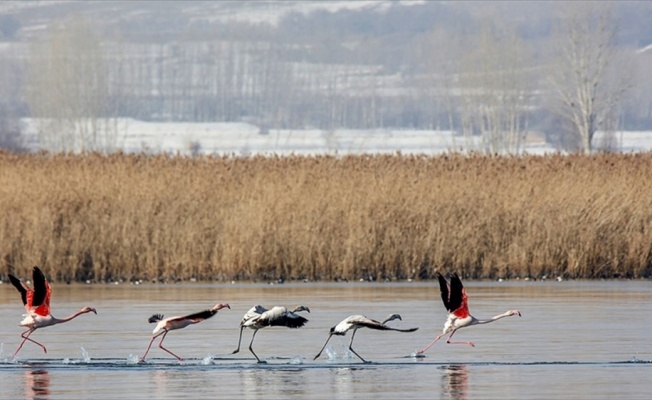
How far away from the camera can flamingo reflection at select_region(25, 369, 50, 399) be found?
1191 cm

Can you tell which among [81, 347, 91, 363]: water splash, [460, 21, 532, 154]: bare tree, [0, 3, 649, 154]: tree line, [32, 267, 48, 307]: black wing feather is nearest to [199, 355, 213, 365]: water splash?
[81, 347, 91, 363]: water splash

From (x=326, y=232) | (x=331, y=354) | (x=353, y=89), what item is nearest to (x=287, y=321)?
(x=331, y=354)

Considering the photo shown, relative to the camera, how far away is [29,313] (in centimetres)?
1380

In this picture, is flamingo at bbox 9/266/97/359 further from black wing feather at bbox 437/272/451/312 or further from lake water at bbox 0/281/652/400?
black wing feather at bbox 437/272/451/312

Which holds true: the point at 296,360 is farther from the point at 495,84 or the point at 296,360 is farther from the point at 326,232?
the point at 495,84

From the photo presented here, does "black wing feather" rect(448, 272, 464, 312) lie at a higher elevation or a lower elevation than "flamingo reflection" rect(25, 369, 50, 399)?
higher

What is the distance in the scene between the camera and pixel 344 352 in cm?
1470

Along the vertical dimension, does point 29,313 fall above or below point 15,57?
below

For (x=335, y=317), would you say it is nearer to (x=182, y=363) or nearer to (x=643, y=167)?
(x=182, y=363)

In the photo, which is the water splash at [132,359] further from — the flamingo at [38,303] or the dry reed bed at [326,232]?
the dry reed bed at [326,232]

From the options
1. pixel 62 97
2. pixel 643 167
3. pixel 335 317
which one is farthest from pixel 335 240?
pixel 62 97

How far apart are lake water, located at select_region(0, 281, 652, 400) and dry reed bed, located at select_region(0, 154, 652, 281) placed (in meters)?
2.77

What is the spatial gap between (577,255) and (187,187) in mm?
6182

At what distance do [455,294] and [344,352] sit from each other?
1663mm
